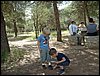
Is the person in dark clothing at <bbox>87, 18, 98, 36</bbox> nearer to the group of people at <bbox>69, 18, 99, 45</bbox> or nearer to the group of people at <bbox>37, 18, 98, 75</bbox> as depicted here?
the group of people at <bbox>69, 18, 99, 45</bbox>

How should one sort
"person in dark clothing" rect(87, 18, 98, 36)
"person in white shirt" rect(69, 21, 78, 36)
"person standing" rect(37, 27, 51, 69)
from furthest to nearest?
"person in white shirt" rect(69, 21, 78, 36) → "person in dark clothing" rect(87, 18, 98, 36) → "person standing" rect(37, 27, 51, 69)

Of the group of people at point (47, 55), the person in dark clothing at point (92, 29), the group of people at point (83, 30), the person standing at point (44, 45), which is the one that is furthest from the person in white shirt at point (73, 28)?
the person standing at point (44, 45)

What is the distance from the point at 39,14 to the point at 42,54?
26.1 meters

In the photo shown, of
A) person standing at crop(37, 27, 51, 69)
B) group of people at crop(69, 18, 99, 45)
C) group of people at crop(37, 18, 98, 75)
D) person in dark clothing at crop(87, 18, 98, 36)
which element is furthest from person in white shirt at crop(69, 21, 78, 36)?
person standing at crop(37, 27, 51, 69)

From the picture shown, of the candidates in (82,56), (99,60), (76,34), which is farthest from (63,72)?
(76,34)

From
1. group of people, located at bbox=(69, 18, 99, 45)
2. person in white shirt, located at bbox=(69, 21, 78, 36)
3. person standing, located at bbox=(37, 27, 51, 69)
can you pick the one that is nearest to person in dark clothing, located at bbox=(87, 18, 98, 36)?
group of people, located at bbox=(69, 18, 99, 45)

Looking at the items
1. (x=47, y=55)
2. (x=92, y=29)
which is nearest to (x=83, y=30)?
(x=92, y=29)

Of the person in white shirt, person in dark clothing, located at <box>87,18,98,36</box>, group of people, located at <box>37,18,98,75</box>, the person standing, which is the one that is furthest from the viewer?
the person in white shirt

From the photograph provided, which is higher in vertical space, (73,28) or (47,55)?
(73,28)

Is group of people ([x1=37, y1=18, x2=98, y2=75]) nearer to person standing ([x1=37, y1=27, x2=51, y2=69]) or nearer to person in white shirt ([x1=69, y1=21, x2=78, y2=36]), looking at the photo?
person standing ([x1=37, y1=27, x2=51, y2=69])

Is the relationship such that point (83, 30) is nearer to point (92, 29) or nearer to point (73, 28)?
point (73, 28)

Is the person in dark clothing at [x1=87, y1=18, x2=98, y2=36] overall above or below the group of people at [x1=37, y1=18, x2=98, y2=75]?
above

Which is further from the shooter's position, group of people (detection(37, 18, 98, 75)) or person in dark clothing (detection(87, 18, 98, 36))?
person in dark clothing (detection(87, 18, 98, 36))

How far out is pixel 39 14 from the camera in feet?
111
